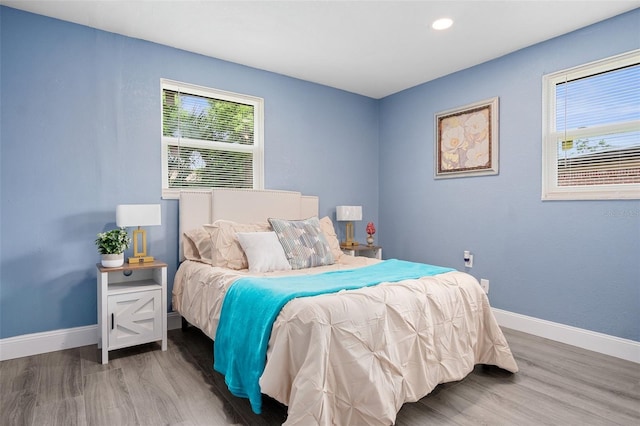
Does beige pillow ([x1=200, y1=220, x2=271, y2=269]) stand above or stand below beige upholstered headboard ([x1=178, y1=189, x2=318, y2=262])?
below

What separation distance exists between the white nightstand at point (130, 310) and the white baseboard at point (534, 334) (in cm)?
22

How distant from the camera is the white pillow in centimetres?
283

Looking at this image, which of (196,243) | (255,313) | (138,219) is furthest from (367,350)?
(138,219)

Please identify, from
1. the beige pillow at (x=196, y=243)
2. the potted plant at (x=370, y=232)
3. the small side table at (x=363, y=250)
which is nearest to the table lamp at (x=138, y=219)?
the beige pillow at (x=196, y=243)

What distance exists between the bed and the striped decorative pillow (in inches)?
2.8

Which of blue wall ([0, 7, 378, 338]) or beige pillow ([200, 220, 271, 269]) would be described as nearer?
blue wall ([0, 7, 378, 338])

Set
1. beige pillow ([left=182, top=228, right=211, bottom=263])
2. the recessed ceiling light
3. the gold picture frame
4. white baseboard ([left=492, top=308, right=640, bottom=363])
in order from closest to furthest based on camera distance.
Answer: white baseboard ([left=492, top=308, right=640, bottom=363]) → the recessed ceiling light → beige pillow ([left=182, top=228, right=211, bottom=263]) → the gold picture frame

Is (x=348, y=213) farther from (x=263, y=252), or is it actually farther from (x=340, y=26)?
(x=340, y=26)

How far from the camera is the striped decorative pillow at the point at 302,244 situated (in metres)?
3.01

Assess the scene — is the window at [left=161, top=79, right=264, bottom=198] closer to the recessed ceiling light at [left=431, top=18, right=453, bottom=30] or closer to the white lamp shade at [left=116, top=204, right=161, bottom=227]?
the white lamp shade at [left=116, top=204, right=161, bottom=227]

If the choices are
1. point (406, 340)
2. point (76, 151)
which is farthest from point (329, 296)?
point (76, 151)

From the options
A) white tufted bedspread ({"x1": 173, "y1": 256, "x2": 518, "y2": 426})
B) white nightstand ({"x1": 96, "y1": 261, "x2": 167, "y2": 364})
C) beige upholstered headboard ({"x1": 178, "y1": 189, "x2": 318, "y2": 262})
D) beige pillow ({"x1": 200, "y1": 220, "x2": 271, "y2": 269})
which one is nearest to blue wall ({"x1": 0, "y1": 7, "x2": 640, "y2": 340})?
beige upholstered headboard ({"x1": 178, "y1": 189, "x2": 318, "y2": 262})

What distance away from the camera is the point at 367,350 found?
176 cm

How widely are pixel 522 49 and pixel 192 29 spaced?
117 inches
